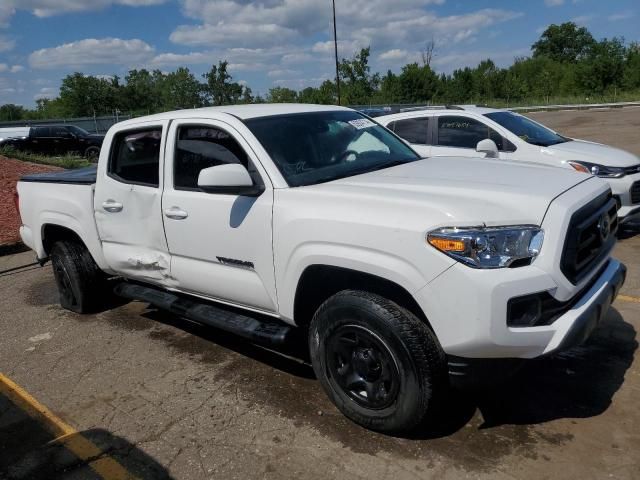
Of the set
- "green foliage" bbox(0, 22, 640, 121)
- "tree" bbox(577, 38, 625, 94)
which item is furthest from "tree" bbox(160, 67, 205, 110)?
"tree" bbox(577, 38, 625, 94)

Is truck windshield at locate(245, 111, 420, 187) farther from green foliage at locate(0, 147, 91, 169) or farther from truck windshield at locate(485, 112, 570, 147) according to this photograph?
green foliage at locate(0, 147, 91, 169)

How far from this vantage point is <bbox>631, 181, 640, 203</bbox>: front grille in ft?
22.3

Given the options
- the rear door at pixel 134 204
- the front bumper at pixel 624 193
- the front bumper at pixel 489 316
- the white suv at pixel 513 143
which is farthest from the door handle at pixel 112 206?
the front bumper at pixel 624 193

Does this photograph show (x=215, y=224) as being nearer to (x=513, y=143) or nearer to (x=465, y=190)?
(x=465, y=190)

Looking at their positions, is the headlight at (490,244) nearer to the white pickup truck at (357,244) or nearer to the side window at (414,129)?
the white pickup truck at (357,244)

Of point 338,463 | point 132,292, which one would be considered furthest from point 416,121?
point 338,463

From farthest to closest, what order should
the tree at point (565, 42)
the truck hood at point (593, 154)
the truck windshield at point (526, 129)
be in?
1. the tree at point (565, 42)
2. the truck windshield at point (526, 129)
3. the truck hood at point (593, 154)

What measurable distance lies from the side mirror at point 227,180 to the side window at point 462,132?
201 inches

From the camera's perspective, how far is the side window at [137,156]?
4359mm

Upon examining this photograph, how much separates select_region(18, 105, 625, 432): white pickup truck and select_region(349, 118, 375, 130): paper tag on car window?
0.02 m

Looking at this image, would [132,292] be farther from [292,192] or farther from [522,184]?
[522,184]

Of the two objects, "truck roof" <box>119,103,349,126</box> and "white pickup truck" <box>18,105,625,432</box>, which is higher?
"truck roof" <box>119,103,349,126</box>

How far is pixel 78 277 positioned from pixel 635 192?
6.40m

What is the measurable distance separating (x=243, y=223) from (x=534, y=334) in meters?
1.81
